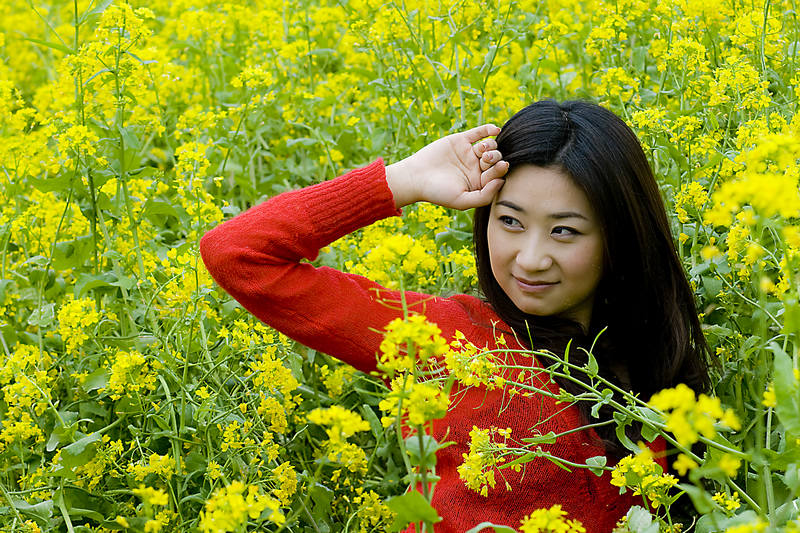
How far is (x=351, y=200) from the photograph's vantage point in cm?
201

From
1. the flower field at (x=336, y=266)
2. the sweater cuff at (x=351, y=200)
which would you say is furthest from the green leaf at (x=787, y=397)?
the sweater cuff at (x=351, y=200)

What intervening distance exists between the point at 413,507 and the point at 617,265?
957 mm

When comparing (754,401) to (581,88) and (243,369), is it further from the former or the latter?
(581,88)

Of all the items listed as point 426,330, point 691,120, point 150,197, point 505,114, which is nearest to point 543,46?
point 505,114

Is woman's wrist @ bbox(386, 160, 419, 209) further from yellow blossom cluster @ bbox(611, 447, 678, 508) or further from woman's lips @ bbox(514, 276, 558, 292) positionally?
yellow blossom cluster @ bbox(611, 447, 678, 508)

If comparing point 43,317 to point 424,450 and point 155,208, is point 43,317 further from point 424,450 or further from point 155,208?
point 424,450

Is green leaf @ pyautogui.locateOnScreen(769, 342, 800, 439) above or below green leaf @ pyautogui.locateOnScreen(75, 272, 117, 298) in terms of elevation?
above

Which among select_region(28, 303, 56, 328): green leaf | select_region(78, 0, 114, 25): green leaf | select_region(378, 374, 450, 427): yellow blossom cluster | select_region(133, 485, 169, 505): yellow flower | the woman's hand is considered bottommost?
select_region(28, 303, 56, 328): green leaf

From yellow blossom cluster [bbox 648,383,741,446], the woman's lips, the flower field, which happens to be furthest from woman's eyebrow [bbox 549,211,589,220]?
yellow blossom cluster [bbox 648,383,741,446]

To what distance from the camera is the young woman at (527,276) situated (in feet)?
6.26

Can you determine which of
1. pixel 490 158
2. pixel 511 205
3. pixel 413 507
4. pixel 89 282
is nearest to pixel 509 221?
pixel 511 205

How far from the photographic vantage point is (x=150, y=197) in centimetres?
236

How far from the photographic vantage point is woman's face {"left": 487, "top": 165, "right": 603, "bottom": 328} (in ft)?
A: 6.20

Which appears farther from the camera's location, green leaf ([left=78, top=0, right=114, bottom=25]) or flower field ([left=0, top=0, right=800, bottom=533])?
green leaf ([left=78, top=0, right=114, bottom=25])
